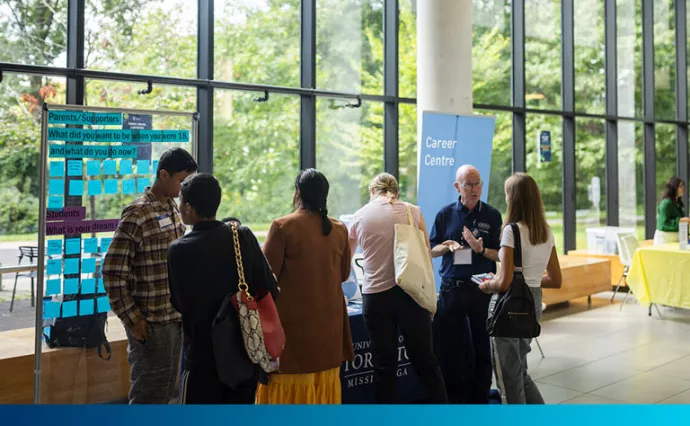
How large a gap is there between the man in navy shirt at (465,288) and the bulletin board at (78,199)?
1.84 m

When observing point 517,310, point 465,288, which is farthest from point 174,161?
point 465,288

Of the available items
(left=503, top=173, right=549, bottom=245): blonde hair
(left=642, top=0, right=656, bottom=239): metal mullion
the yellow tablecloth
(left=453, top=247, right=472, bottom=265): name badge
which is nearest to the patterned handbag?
(left=503, top=173, right=549, bottom=245): blonde hair

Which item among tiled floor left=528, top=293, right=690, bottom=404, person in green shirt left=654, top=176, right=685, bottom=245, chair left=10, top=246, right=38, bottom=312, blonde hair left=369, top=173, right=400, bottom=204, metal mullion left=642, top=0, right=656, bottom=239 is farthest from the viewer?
metal mullion left=642, top=0, right=656, bottom=239

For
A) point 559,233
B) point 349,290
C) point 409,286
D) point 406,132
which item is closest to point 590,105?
point 559,233

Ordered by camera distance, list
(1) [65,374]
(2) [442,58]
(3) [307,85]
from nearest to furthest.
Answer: (1) [65,374], (2) [442,58], (3) [307,85]

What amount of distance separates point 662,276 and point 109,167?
5907 millimetres

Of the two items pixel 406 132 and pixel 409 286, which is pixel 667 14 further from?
pixel 409 286

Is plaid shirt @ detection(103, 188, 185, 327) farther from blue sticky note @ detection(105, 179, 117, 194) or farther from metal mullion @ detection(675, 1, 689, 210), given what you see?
metal mullion @ detection(675, 1, 689, 210)

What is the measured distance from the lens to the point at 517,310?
11.4ft

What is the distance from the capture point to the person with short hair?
258cm

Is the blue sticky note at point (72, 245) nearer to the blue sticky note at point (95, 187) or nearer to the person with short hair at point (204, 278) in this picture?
the blue sticky note at point (95, 187)

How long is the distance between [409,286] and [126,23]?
10.8 feet

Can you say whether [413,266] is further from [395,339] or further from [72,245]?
[72,245]

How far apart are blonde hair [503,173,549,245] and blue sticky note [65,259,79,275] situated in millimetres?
2515
